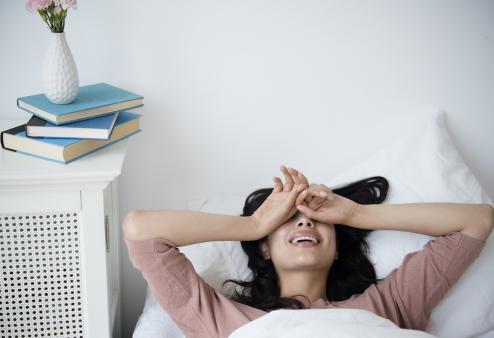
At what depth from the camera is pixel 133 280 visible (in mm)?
1888

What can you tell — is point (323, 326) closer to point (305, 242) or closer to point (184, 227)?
point (305, 242)

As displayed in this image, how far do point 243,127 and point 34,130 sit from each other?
64cm

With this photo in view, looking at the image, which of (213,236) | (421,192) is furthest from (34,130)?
(421,192)

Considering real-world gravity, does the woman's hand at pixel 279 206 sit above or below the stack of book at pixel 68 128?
below

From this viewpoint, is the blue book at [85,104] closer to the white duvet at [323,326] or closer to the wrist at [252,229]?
the wrist at [252,229]

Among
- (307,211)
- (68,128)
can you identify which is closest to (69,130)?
(68,128)

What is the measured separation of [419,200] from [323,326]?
0.54m

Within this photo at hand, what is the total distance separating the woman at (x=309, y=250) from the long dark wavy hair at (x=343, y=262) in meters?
0.03

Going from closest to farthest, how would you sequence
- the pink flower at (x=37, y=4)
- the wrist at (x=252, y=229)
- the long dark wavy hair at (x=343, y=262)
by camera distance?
the pink flower at (x=37, y=4) < the wrist at (x=252, y=229) < the long dark wavy hair at (x=343, y=262)

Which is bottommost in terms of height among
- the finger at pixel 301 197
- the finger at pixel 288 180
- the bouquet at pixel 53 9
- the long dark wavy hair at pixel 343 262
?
the long dark wavy hair at pixel 343 262

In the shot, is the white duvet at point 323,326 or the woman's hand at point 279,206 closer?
the white duvet at point 323,326

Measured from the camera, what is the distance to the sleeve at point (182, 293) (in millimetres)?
1336

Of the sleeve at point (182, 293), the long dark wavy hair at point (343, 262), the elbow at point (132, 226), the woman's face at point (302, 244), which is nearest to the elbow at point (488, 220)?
the long dark wavy hair at point (343, 262)

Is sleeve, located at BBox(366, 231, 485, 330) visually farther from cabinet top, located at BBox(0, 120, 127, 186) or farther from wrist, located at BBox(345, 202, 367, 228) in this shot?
cabinet top, located at BBox(0, 120, 127, 186)
